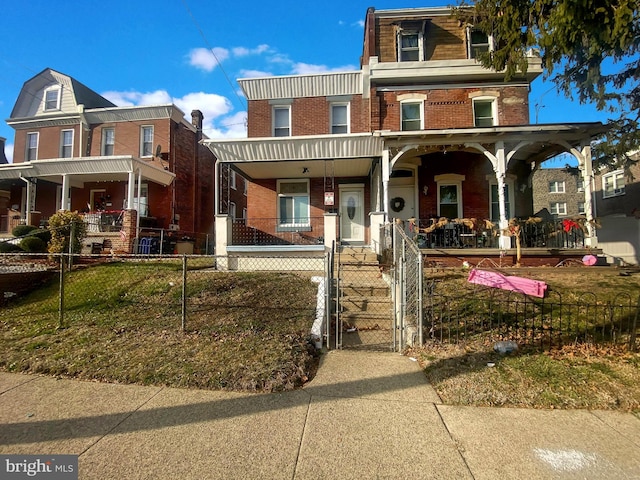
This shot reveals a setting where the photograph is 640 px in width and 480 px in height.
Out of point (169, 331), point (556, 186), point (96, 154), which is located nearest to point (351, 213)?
point (169, 331)

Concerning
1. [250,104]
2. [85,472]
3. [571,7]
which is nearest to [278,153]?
[250,104]

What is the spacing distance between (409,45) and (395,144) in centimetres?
568

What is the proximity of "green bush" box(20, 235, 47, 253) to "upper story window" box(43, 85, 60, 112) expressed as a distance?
11.9 m

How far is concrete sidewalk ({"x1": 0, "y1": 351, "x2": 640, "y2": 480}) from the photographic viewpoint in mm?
2535

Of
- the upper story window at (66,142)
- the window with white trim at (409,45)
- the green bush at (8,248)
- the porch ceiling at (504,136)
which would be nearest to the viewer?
the porch ceiling at (504,136)

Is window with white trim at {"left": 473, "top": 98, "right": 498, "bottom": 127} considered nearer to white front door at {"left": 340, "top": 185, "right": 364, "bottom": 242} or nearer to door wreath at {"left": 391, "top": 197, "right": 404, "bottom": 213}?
door wreath at {"left": 391, "top": 197, "right": 404, "bottom": 213}

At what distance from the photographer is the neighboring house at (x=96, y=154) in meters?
16.9

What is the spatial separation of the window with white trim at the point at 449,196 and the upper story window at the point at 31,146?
21.4 meters

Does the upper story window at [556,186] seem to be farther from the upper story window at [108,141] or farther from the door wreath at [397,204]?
the upper story window at [108,141]

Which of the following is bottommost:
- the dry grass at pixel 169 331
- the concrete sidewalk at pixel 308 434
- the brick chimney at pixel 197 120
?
the concrete sidewalk at pixel 308 434

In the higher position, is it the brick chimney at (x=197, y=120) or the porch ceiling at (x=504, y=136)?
the brick chimney at (x=197, y=120)

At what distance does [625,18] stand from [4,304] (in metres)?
12.5

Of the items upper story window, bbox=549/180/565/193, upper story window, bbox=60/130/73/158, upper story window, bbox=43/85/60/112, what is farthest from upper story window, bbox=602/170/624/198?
upper story window, bbox=43/85/60/112

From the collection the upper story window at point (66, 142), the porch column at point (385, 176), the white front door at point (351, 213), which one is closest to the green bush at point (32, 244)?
the upper story window at point (66, 142)
